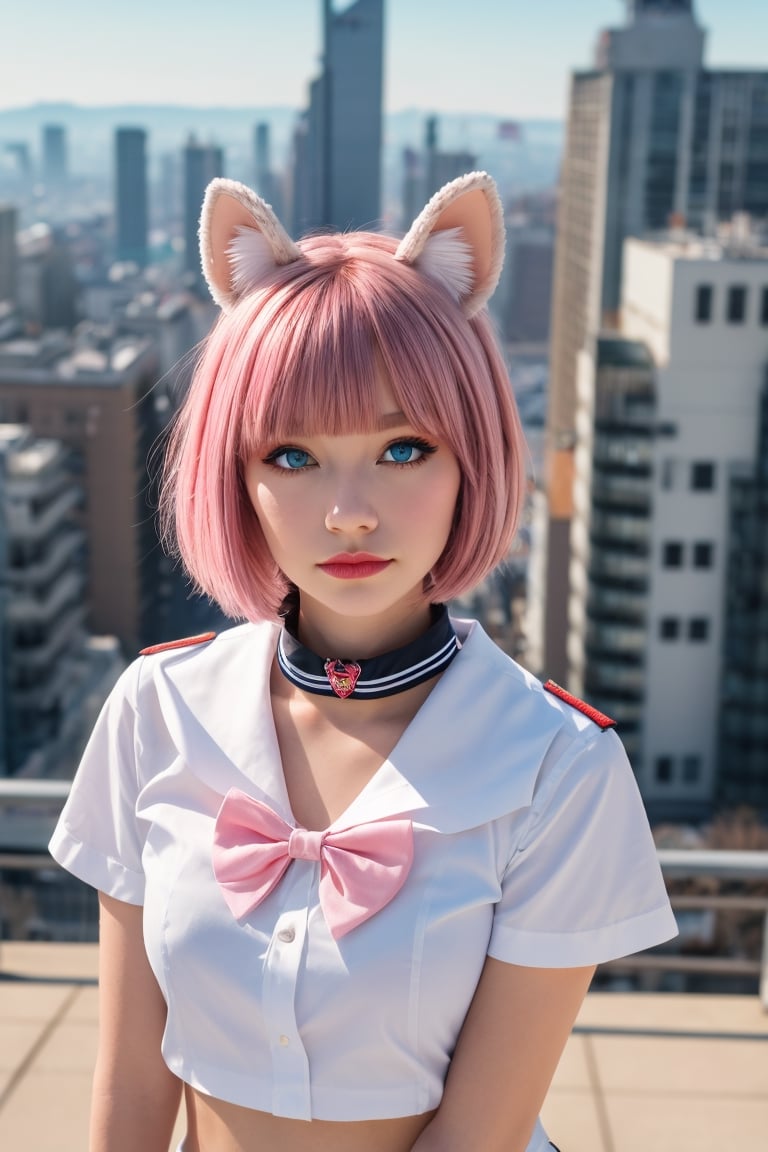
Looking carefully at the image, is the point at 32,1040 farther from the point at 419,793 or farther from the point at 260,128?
the point at 260,128

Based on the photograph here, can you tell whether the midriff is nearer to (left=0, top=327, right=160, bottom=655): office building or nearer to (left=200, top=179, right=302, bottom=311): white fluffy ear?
(left=200, top=179, right=302, bottom=311): white fluffy ear

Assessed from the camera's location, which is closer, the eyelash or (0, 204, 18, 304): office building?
the eyelash

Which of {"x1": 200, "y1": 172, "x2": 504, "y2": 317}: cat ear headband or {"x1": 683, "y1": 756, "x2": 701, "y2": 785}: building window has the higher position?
{"x1": 200, "y1": 172, "x2": 504, "y2": 317}: cat ear headband

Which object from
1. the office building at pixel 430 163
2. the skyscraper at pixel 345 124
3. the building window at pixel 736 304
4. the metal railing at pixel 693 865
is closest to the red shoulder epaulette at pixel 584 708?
the metal railing at pixel 693 865

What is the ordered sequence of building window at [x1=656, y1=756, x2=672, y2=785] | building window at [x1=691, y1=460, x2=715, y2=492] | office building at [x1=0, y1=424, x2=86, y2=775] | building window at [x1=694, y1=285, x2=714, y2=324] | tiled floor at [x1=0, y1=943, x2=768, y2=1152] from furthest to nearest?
1. building window at [x1=656, y1=756, x2=672, y2=785]
2. building window at [x1=691, y1=460, x2=715, y2=492]
3. office building at [x1=0, y1=424, x2=86, y2=775]
4. building window at [x1=694, y1=285, x2=714, y2=324]
5. tiled floor at [x1=0, y1=943, x2=768, y2=1152]

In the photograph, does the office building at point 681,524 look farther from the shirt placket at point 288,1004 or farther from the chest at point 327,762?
the shirt placket at point 288,1004

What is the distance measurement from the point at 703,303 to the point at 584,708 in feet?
79.7

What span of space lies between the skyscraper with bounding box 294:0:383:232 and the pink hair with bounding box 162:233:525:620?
94.2 ft

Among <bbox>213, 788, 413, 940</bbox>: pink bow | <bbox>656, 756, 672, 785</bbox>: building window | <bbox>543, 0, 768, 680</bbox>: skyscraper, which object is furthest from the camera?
<bbox>543, 0, 768, 680</bbox>: skyscraper

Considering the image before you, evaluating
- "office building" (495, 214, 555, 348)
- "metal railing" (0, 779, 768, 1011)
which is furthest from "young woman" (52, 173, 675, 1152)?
"office building" (495, 214, 555, 348)

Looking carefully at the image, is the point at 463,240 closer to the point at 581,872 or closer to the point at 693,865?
the point at 581,872

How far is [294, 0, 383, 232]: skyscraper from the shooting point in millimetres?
33094

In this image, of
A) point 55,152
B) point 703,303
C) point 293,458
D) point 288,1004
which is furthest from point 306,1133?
point 55,152

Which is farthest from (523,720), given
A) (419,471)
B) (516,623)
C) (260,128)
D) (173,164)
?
(173,164)
